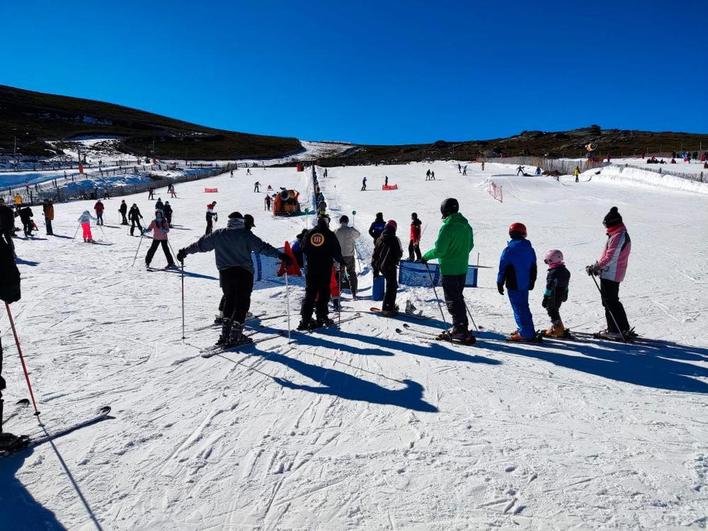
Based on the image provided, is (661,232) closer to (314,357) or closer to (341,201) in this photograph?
(314,357)

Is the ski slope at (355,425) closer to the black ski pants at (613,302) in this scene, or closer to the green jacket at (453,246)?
the black ski pants at (613,302)

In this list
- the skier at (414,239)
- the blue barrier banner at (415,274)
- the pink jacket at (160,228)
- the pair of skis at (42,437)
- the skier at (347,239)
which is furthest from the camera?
the skier at (414,239)

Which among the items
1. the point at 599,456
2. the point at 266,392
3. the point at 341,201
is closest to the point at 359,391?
the point at 266,392

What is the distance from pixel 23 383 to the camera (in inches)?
191

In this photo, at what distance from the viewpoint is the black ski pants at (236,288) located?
18.9 ft

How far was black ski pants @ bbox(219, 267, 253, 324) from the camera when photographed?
576 centimetres

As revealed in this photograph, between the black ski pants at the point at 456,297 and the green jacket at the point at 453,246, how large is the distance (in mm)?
90

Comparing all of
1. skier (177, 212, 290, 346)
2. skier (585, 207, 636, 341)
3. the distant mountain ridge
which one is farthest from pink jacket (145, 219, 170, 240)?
the distant mountain ridge

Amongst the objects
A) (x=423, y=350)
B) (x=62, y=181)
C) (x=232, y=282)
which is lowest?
(x=423, y=350)

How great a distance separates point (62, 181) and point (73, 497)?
4732 centimetres

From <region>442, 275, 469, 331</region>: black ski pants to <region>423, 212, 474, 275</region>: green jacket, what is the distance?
9cm

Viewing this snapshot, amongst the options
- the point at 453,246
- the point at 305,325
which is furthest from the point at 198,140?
the point at 453,246

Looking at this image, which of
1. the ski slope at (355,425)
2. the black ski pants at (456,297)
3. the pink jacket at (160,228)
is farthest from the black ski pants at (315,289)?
the pink jacket at (160,228)

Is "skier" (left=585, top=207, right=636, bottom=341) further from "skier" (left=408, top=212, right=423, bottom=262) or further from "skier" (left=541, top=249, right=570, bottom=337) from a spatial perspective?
"skier" (left=408, top=212, right=423, bottom=262)
